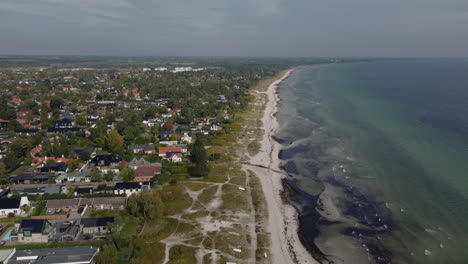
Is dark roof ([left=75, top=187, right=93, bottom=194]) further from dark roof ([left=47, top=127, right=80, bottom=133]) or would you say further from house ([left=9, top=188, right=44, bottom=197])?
dark roof ([left=47, top=127, right=80, bottom=133])

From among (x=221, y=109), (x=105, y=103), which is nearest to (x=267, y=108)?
(x=221, y=109)

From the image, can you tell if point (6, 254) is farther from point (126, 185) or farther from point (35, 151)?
point (35, 151)

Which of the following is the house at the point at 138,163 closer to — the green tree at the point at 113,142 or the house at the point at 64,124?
the green tree at the point at 113,142

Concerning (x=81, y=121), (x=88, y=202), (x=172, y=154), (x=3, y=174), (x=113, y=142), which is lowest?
(x=3, y=174)

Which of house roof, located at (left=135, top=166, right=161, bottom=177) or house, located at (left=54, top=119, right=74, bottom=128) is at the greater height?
house, located at (left=54, top=119, right=74, bottom=128)

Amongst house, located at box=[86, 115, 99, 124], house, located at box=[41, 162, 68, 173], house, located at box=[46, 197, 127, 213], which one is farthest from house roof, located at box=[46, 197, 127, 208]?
house, located at box=[86, 115, 99, 124]

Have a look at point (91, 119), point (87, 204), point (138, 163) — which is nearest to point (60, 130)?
point (91, 119)

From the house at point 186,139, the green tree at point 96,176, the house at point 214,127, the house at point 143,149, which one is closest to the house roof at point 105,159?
the house at point 143,149
